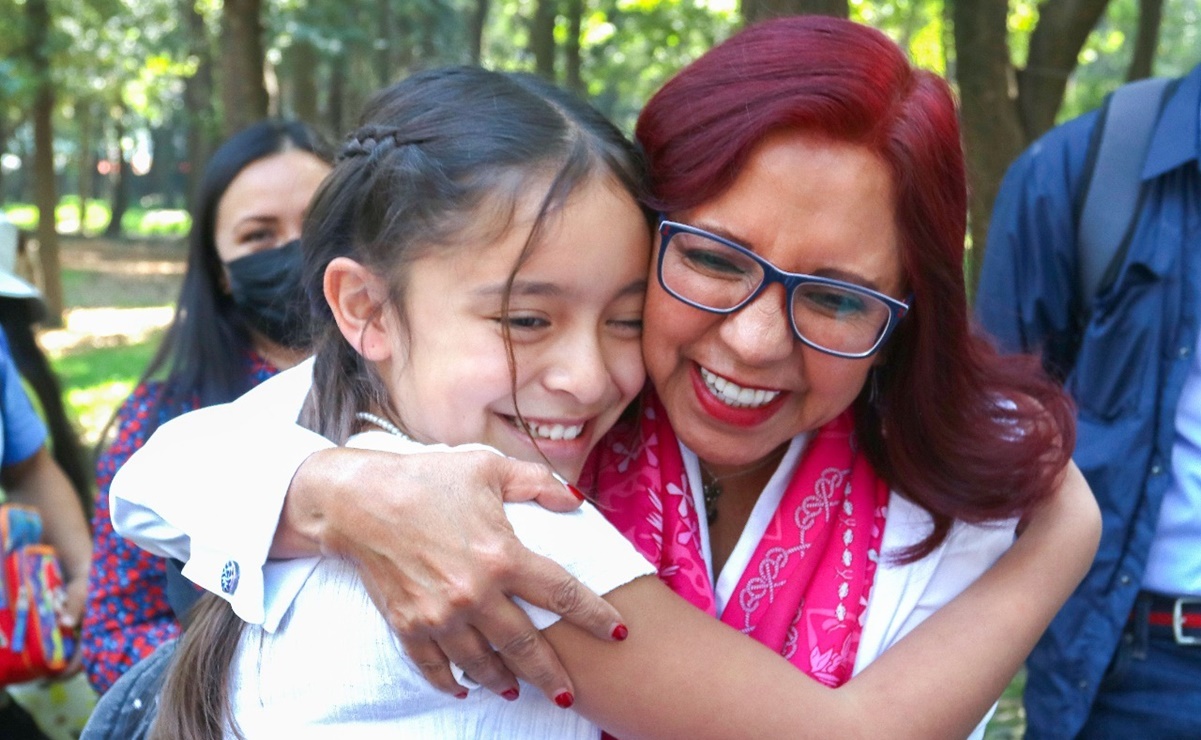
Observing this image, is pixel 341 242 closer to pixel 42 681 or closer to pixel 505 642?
pixel 505 642

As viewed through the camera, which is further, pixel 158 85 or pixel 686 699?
pixel 158 85

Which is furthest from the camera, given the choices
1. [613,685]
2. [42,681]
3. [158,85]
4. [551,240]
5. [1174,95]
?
[158,85]

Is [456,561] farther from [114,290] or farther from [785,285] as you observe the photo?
[114,290]

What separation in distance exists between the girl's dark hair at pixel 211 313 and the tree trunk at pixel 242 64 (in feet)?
10.0

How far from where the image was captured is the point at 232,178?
3.71 meters

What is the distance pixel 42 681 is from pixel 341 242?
75.6 inches

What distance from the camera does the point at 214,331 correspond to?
11.6 ft

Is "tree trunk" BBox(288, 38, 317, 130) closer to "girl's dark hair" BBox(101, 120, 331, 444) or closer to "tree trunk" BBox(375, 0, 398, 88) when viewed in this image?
"tree trunk" BBox(375, 0, 398, 88)

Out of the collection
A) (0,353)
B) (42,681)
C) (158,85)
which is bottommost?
(158,85)

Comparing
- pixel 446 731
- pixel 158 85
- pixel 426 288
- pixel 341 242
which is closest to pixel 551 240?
pixel 426 288

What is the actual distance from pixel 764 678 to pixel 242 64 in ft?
19.2

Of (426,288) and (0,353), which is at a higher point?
(426,288)

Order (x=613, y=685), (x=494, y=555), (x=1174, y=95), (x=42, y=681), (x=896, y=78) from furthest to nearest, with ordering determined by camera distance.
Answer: (x=42, y=681)
(x=1174, y=95)
(x=896, y=78)
(x=613, y=685)
(x=494, y=555)

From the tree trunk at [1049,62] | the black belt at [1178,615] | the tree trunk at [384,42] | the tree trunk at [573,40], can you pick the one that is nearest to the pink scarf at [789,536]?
the black belt at [1178,615]
